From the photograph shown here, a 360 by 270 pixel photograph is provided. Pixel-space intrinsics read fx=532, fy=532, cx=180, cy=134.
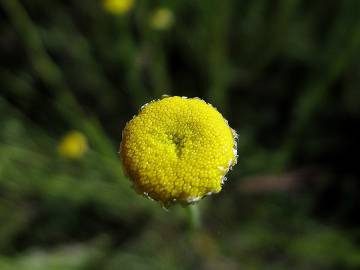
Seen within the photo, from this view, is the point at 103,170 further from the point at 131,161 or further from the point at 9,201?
the point at 131,161

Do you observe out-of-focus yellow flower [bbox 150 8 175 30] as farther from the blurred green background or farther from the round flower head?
the round flower head

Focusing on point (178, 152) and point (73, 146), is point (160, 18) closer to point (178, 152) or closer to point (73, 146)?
point (73, 146)

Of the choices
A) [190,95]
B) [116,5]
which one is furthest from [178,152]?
[190,95]

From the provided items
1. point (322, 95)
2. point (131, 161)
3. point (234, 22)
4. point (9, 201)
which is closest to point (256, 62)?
point (234, 22)

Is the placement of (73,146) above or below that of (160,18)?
below

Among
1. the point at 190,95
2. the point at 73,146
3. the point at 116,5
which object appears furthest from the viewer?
the point at 190,95

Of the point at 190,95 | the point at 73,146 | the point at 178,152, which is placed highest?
the point at 190,95
